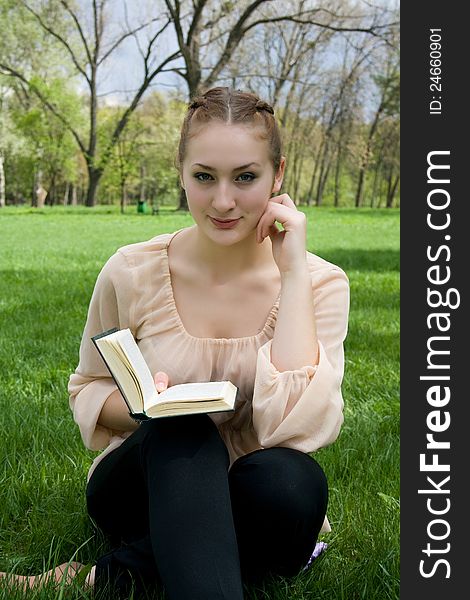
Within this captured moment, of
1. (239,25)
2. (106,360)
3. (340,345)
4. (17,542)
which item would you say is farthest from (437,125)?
(239,25)

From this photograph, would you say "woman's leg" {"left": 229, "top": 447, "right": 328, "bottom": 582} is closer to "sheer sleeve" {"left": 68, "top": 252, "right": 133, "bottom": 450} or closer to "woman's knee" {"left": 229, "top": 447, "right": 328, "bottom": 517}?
"woman's knee" {"left": 229, "top": 447, "right": 328, "bottom": 517}

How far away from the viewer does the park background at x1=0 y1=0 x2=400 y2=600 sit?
2.64m

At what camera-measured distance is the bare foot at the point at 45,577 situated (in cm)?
216

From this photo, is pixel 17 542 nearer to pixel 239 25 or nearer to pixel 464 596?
pixel 464 596

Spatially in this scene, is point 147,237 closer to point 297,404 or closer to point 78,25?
point 297,404

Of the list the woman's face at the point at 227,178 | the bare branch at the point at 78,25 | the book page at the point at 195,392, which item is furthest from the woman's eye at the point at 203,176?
the bare branch at the point at 78,25

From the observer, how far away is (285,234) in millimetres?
2350

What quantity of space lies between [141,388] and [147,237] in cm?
1404

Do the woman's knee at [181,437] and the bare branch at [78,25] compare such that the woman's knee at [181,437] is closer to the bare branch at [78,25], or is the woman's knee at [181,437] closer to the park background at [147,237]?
the park background at [147,237]

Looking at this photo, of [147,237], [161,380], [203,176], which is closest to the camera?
[161,380]

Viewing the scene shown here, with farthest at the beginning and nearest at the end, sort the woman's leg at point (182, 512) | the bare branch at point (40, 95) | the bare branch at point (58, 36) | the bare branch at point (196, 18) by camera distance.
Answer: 1. the bare branch at point (40, 95)
2. the bare branch at point (58, 36)
3. the bare branch at point (196, 18)
4. the woman's leg at point (182, 512)

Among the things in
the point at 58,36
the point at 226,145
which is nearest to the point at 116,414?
the point at 226,145

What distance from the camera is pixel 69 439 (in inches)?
134

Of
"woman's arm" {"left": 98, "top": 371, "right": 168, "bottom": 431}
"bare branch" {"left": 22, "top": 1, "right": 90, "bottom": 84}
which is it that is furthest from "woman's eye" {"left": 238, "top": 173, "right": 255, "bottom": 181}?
"bare branch" {"left": 22, "top": 1, "right": 90, "bottom": 84}
